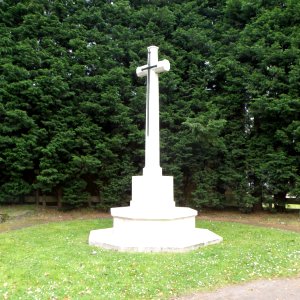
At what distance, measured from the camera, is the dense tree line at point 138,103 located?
12133mm

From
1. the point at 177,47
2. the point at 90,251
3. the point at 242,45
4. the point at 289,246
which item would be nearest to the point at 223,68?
the point at 242,45

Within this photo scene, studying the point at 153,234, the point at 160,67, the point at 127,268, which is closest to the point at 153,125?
the point at 160,67

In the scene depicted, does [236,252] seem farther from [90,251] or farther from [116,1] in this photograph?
[116,1]

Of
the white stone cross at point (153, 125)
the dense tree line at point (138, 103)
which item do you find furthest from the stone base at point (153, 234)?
the dense tree line at point (138, 103)

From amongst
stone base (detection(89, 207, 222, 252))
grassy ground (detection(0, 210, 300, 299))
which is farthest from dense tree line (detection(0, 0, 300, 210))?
stone base (detection(89, 207, 222, 252))

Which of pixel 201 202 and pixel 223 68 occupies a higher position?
pixel 223 68

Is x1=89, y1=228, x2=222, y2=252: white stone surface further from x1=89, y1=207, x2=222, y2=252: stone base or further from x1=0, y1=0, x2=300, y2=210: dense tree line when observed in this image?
x1=0, y1=0, x2=300, y2=210: dense tree line

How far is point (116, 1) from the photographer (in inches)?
565

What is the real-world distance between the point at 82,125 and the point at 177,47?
5.06m

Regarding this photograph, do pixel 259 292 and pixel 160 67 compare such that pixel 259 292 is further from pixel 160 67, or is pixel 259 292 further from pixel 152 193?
pixel 160 67

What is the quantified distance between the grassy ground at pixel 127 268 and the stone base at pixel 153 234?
0.92ft

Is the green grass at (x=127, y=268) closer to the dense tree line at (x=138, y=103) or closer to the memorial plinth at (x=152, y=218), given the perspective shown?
the memorial plinth at (x=152, y=218)

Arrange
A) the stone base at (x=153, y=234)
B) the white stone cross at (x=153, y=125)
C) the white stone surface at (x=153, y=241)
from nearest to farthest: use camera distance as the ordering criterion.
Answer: the white stone surface at (x=153, y=241), the stone base at (x=153, y=234), the white stone cross at (x=153, y=125)

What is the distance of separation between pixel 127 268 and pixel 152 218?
69.0 inches
